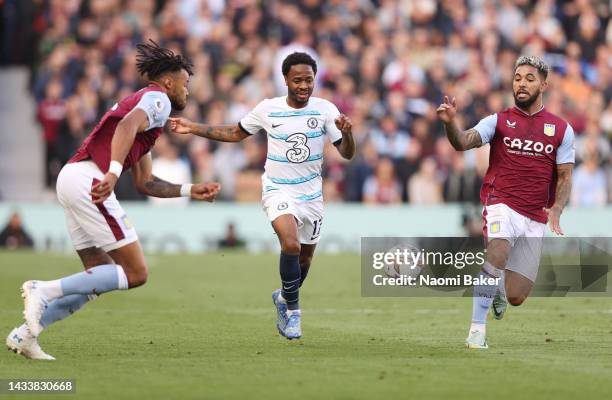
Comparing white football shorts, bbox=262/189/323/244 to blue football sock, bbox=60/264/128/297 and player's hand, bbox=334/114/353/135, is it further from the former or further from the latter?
blue football sock, bbox=60/264/128/297

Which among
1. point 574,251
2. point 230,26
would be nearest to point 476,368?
point 574,251

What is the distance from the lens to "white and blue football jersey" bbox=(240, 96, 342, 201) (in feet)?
41.8

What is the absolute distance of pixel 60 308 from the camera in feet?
35.7

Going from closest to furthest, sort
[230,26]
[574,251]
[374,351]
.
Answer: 1. [374,351]
2. [574,251]
3. [230,26]

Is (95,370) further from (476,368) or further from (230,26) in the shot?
(230,26)

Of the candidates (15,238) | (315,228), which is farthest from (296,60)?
(15,238)

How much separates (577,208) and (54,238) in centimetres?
1028

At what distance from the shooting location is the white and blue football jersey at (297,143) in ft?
41.8

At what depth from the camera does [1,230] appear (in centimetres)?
2633

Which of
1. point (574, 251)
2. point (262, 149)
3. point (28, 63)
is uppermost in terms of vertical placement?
point (28, 63)

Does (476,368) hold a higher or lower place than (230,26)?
lower

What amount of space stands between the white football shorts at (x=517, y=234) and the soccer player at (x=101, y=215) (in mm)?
2982

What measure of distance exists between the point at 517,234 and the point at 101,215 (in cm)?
402

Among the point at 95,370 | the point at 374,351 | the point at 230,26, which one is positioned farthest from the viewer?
the point at 230,26
